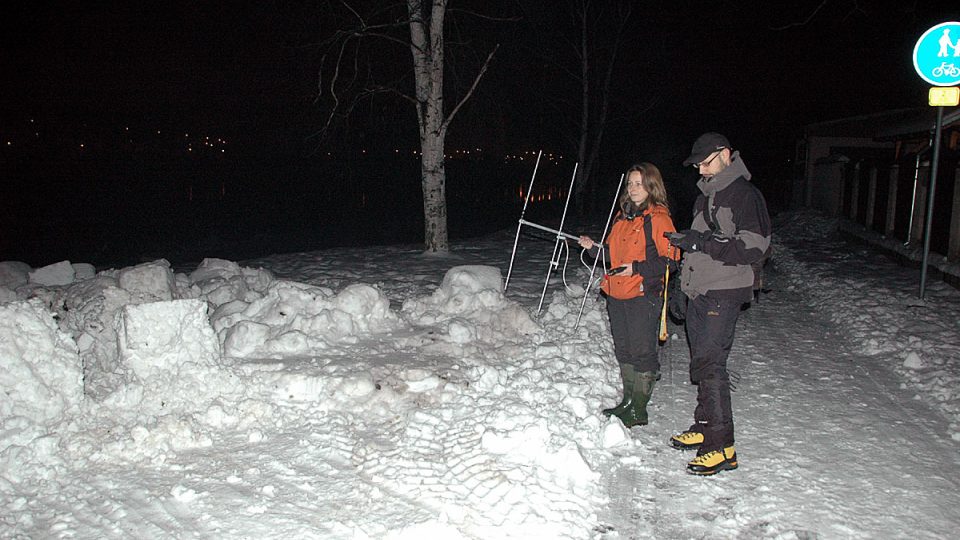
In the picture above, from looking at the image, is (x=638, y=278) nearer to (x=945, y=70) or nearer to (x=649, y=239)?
(x=649, y=239)

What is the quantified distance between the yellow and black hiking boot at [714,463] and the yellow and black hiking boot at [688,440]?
318 millimetres

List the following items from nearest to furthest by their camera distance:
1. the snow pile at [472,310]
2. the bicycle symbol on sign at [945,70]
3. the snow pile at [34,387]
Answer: the snow pile at [34,387] → the snow pile at [472,310] → the bicycle symbol on sign at [945,70]

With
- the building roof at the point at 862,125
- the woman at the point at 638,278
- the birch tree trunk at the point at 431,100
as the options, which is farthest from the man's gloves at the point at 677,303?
the building roof at the point at 862,125

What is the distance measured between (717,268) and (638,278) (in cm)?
71

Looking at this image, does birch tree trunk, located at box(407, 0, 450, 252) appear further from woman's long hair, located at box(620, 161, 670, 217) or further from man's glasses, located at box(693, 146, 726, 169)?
man's glasses, located at box(693, 146, 726, 169)

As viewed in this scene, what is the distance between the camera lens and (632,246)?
4.90 metres

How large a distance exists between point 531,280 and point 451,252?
9.84 feet

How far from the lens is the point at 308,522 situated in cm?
369

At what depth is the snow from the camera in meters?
3.79

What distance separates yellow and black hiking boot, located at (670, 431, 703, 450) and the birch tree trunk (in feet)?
27.0

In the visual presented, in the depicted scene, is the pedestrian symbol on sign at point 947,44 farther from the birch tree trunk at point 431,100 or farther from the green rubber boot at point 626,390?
the birch tree trunk at point 431,100

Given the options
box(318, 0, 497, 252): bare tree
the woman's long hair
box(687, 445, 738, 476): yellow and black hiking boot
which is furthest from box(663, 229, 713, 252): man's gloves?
box(318, 0, 497, 252): bare tree

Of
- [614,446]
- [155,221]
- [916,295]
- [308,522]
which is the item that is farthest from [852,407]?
[155,221]

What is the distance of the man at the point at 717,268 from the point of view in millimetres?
4164
